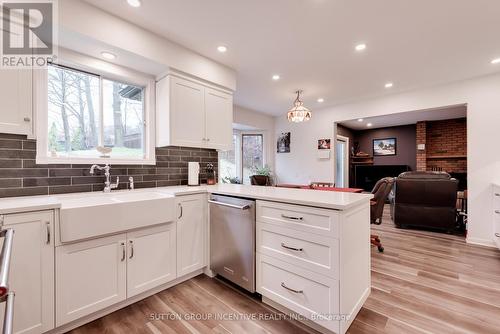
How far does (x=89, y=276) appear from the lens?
164 cm

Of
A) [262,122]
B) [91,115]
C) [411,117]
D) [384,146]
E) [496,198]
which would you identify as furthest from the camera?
[384,146]

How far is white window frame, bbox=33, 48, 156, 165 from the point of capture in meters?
1.96

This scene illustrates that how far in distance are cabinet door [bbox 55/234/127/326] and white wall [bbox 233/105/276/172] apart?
12.8 ft

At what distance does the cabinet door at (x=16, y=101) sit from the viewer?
162cm

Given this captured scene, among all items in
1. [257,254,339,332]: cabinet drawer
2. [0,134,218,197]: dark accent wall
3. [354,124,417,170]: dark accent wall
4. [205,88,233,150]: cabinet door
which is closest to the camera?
[257,254,339,332]: cabinet drawer

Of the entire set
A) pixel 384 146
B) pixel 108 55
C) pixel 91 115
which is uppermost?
pixel 108 55

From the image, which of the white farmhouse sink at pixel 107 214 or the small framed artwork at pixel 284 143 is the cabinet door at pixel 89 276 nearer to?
the white farmhouse sink at pixel 107 214

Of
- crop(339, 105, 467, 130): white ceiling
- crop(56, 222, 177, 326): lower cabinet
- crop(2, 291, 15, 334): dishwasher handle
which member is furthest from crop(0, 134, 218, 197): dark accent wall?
crop(339, 105, 467, 130): white ceiling

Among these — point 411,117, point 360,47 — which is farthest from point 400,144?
point 360,47

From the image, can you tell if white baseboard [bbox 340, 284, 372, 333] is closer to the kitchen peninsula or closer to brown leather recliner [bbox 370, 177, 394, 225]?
the kitchen peninsula

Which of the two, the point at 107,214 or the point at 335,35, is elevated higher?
the point at 335,35

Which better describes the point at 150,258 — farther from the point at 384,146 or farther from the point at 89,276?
the point at 384,146

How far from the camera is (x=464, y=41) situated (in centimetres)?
252

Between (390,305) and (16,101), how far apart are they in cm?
331
